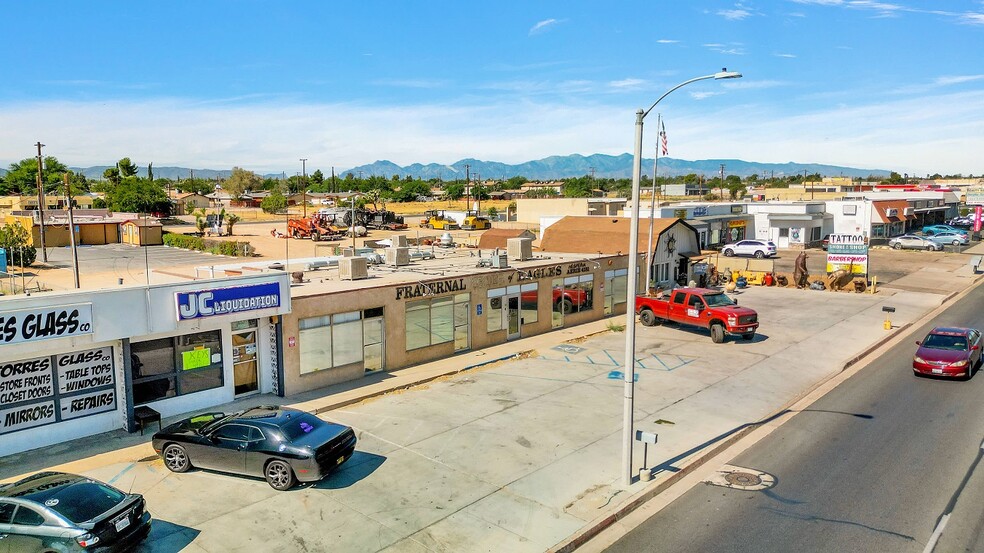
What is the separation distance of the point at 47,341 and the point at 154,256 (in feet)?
99.3

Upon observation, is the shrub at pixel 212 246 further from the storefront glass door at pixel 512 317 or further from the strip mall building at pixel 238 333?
the storefront glass door at pixel 512 317

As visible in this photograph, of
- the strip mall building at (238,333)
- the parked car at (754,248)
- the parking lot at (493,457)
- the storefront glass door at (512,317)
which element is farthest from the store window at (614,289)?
the parked car at (754,248)

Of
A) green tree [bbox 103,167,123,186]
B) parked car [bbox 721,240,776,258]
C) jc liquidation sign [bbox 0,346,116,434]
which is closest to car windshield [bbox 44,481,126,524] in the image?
jc liquidation sign [bbox 0,346,116,434]

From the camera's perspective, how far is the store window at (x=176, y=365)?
1745 cm

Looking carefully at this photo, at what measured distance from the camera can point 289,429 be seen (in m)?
13.8

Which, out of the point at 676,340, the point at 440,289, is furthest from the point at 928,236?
the point at 440,289

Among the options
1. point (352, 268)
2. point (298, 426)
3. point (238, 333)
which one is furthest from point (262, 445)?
point (352, 268)

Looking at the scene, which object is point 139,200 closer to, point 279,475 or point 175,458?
point 175,458

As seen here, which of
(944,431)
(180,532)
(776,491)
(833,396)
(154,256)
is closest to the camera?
(180,532)

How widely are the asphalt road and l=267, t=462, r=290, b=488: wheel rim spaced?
6592 millimetres

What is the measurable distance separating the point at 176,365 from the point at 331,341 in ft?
14.7

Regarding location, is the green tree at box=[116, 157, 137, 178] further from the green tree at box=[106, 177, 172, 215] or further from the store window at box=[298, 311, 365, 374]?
the store window at box=[298, 311, 365, 374]

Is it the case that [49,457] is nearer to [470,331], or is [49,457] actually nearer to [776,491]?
[470,331]

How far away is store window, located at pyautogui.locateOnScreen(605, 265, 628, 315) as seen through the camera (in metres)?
33.0
